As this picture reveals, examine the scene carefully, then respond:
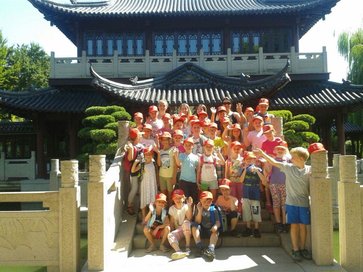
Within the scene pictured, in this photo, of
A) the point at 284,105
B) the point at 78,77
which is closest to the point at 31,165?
the point at 78,77

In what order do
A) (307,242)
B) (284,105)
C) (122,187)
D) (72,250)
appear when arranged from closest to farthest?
(72,250)
(307,242)
(122,187)
(284,105)

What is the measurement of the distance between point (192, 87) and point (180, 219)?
842 cm

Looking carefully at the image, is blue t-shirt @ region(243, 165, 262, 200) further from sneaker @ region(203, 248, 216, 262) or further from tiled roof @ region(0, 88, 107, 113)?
tiled roof @ region(0, 88, 107, 113)

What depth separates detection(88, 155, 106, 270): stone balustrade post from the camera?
4348 mm

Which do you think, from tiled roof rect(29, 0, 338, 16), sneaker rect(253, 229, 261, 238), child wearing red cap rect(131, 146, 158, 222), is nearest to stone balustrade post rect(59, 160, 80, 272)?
child wearing red cap rect(131, 146, 158, 222)

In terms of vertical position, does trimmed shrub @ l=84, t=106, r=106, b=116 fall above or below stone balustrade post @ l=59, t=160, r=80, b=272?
above

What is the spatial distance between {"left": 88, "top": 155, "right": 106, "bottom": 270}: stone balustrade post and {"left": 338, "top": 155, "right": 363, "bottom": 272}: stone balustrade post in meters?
2.96

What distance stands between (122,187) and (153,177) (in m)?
0.88

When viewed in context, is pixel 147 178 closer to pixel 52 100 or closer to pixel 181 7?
pixel 52 100

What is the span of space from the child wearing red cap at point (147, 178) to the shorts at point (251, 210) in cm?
134

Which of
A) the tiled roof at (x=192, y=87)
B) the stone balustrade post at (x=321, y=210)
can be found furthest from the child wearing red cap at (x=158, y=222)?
the tiled roof at (x=192, y=87)

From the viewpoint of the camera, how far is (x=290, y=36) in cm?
1627

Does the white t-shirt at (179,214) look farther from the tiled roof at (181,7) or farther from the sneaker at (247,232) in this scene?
the tiled roof at (181,7)

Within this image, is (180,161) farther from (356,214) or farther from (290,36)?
(290,36)
